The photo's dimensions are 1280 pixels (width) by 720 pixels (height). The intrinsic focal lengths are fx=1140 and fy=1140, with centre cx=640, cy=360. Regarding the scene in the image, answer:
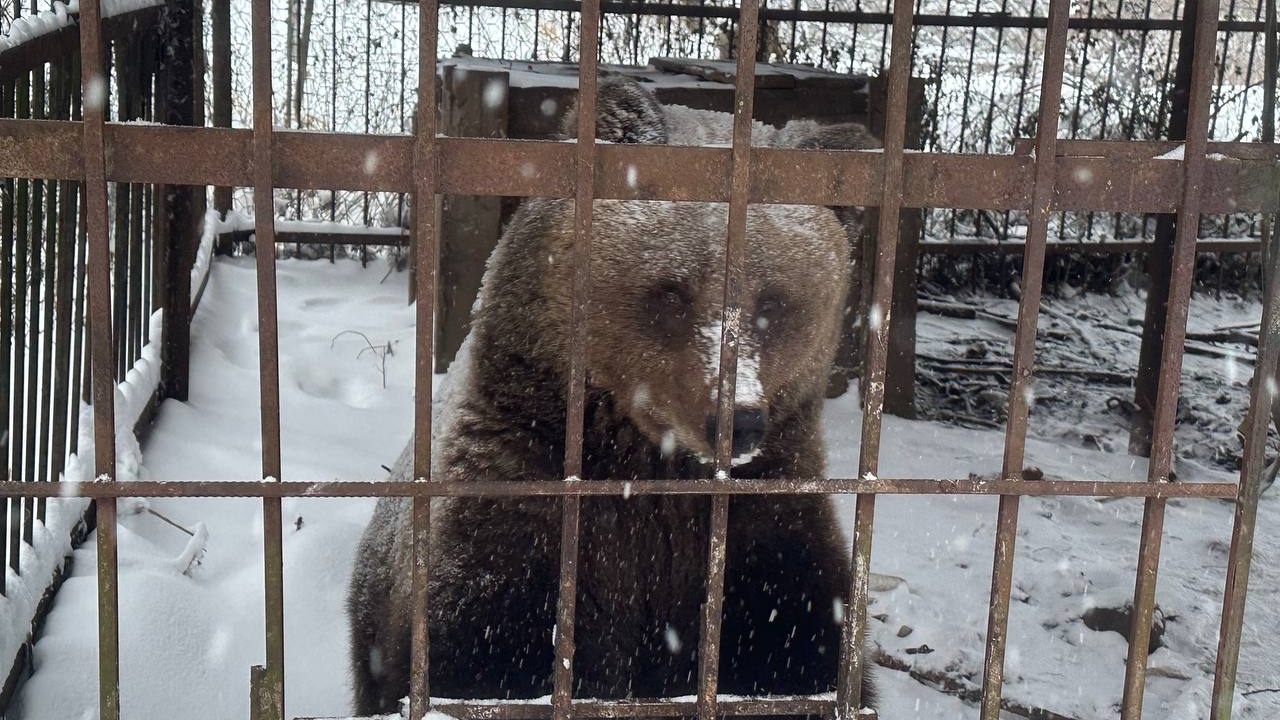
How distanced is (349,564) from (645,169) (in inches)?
92.8

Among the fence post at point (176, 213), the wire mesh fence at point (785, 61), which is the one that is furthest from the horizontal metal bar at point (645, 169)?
the wire mesh fence at point (785, 61)

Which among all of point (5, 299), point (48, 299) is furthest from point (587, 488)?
point (48, 299)

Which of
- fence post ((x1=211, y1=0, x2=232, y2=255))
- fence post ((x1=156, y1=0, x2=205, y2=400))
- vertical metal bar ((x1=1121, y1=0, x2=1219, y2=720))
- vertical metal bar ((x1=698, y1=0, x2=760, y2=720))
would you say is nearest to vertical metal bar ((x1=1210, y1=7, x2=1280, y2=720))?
vertical metal bar ((x1=1121, y1=0, x2=1219, y2=720))

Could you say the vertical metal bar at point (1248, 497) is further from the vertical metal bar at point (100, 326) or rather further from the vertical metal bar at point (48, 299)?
the vertical metal bar at point (48, 299)

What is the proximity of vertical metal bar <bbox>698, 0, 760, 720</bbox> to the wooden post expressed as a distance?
3384 millimetres

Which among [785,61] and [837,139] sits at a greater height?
[785,61]

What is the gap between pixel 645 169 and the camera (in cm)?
172

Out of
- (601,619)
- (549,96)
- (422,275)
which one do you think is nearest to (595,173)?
(422,275)

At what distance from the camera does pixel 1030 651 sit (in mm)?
3359

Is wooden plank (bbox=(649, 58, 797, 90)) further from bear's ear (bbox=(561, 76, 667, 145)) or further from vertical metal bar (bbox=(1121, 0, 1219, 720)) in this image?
vertical metal bar (bbox=(1121, 0, 1219, 720))

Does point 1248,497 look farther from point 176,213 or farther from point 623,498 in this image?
point 176,213

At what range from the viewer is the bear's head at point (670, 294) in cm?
268

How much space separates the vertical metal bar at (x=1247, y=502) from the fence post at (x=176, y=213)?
3.94 meters

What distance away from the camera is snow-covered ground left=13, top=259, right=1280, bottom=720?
9.44 feet
